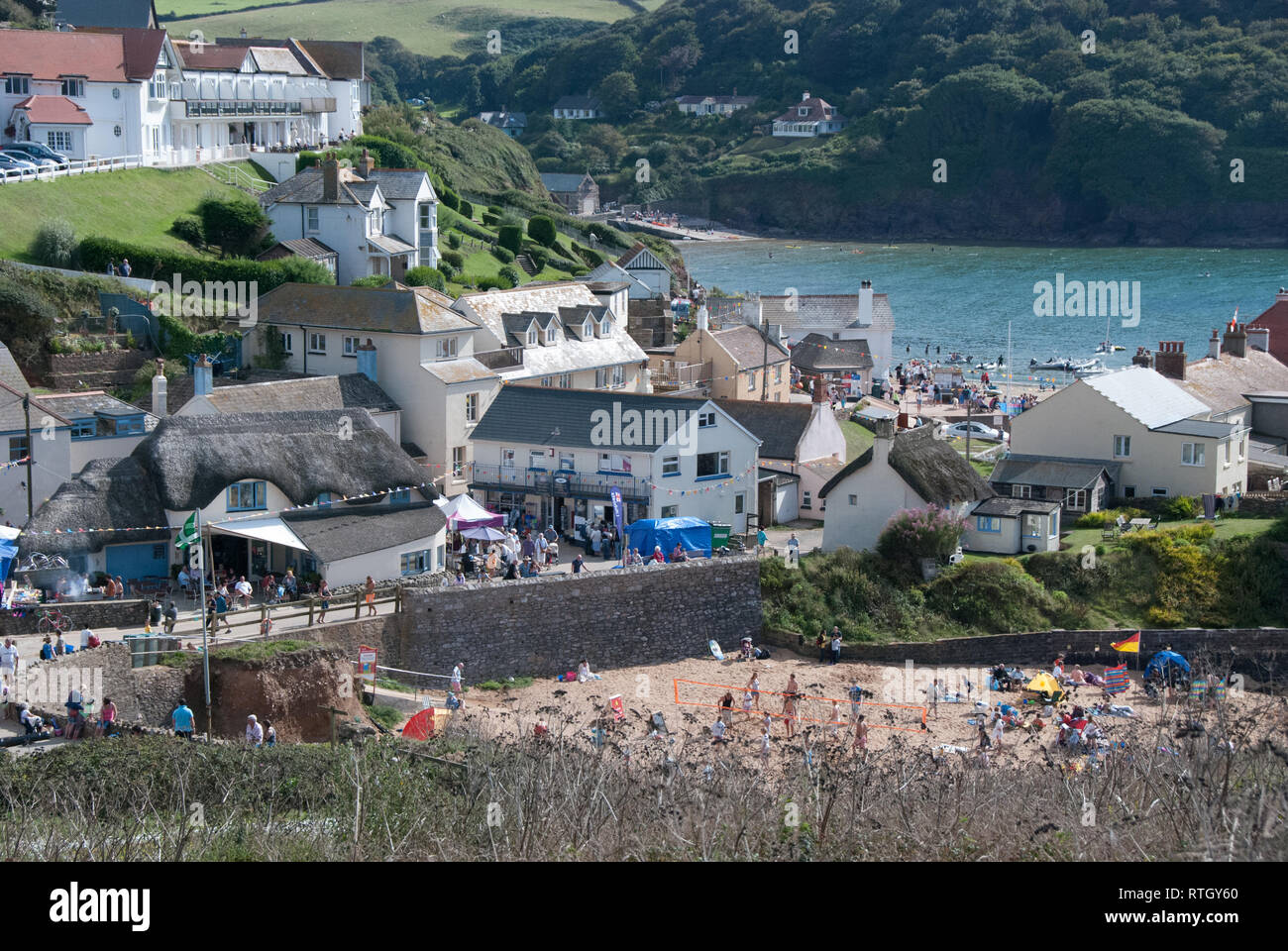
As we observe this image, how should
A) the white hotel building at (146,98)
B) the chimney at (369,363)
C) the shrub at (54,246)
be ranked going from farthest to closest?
the white hotel building at (146,98) < the shrub at (54,246) < the chimney at (369,363)


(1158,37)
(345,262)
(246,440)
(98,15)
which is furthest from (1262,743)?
(1158,37)

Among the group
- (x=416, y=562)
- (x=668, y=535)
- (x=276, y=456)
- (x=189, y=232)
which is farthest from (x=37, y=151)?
(x=668, y=535)

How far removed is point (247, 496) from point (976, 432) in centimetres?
2940

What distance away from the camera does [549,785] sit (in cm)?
1780

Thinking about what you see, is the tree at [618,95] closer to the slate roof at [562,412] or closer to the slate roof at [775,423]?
the slate roof at [775,423]

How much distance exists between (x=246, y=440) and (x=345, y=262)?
24.5 m

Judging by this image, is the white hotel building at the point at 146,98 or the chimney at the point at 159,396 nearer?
the chimney at the point at 159,396

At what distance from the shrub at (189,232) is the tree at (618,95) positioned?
470ft

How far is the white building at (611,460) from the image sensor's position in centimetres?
3769

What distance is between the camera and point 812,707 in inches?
1196

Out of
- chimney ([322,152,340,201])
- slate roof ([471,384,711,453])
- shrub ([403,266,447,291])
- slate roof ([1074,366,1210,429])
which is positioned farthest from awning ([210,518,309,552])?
chimney ([322,152,340,201])

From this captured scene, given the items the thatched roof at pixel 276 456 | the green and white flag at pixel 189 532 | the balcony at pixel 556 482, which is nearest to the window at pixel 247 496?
the thatched roof at pixel 276 456

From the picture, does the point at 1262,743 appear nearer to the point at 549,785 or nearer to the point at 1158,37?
the point at 549,785

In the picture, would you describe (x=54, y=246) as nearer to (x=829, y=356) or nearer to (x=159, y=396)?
(x=159, y=396)
